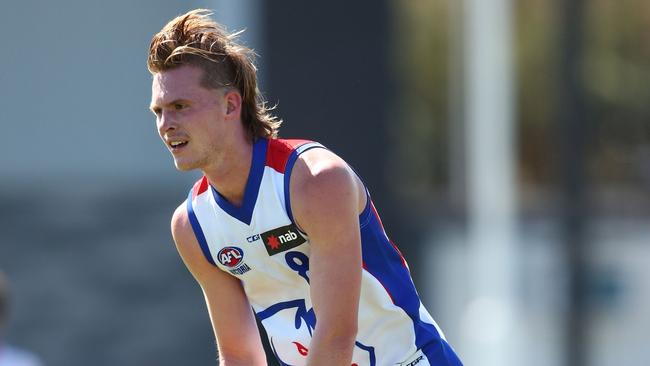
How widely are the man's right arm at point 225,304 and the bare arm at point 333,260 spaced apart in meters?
0.53

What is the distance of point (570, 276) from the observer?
1164 centimetres

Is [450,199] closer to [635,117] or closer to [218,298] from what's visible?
[635,117]

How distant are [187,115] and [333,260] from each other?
61cm

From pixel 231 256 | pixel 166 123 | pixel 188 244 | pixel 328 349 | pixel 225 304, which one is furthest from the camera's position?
pixel 225 304

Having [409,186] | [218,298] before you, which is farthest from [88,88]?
[218,298]

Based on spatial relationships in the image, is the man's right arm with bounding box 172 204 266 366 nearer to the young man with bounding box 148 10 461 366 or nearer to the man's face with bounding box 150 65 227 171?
the young man with bounding box 148 10 461 366

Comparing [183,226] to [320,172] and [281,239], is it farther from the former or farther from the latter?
[320,172]

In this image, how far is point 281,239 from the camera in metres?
4.45

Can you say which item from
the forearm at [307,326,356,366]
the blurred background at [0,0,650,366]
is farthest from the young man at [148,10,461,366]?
the blurred background at [0,0,650,366]

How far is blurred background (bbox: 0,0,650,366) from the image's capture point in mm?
11930

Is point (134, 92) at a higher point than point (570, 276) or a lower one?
higher

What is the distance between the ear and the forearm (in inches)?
28.6

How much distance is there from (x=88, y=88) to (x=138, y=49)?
0.55m

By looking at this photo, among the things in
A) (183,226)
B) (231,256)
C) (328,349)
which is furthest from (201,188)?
(328,349)
